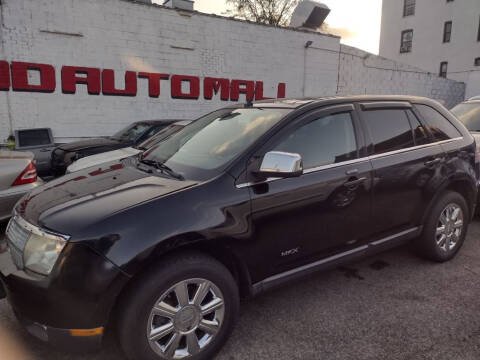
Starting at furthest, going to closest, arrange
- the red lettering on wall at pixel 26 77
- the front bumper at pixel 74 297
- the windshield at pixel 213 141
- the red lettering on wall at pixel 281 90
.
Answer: the red lettering on wall at pixel 281 90
the red lettering on wall at pixel 26 77
the windshield at pixel 213 141
the front bumper at pixel 74 297

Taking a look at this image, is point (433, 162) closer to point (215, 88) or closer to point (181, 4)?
point (215, 88)

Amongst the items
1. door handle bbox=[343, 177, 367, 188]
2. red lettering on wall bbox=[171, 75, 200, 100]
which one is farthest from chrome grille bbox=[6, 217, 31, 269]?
red lettering on wall bbox=[171, 75, 200, 100]

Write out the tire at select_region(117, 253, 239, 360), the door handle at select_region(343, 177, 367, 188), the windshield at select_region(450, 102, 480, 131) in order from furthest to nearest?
the windshield at select_region(450, 102, 480, 131), the door handle at select_region(343, 177, 367, 188), the tire at select_region(117, 253, 239, 360)

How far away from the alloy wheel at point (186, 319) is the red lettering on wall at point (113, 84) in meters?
9.90

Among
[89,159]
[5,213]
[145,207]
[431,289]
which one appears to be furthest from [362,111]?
[89,159]

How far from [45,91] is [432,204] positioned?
33.0 ft

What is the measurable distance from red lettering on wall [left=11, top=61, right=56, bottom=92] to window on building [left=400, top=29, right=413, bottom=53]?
92.3 ft

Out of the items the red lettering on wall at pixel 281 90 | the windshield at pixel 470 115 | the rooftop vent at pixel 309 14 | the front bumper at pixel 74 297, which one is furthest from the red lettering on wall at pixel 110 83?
the front bumper at pixel 74 297

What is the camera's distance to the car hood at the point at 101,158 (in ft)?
20.1

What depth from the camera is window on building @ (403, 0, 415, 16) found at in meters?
28.8

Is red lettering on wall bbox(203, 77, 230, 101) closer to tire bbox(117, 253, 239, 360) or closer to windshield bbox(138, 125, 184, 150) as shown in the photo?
windshield bbox(138, 125, 184, 150)

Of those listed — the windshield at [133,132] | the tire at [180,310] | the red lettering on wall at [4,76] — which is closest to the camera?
the tire at [180,310]

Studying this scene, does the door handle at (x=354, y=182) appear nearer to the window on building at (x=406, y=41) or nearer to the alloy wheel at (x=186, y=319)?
the alloy wheel at (x=186, y=319)

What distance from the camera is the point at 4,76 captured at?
9.47 metres
